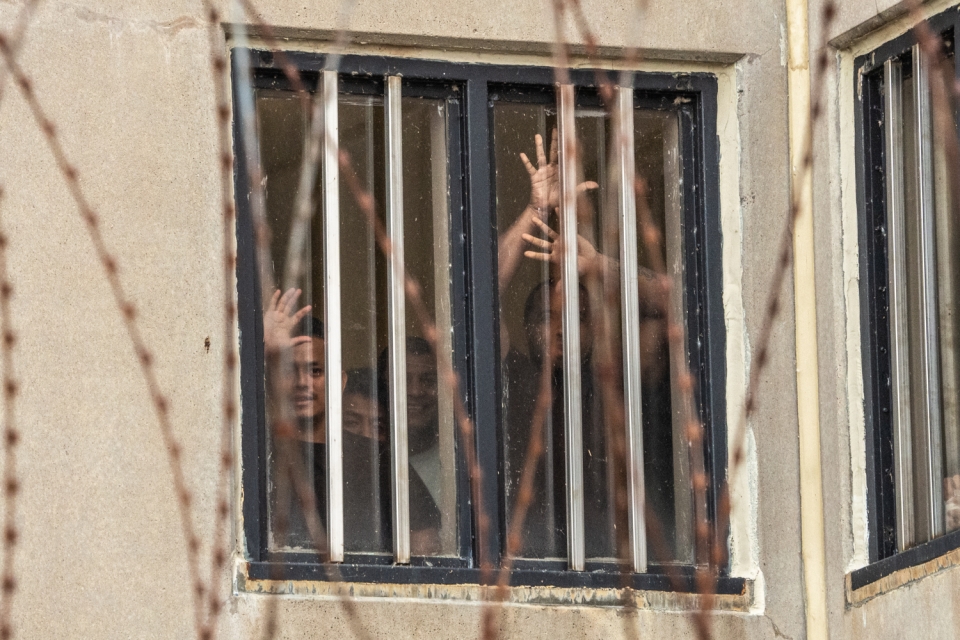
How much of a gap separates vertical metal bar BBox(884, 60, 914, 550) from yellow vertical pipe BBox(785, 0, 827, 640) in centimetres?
29

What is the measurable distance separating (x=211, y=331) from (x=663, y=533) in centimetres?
184

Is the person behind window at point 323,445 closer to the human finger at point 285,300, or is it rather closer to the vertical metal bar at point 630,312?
the human finger at point 285,300

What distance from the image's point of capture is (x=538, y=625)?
4.91m

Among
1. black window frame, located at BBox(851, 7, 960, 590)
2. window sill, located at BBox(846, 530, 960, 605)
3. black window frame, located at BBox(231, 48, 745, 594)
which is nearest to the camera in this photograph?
window sill, located at BBox(846, 530, 960, 605)

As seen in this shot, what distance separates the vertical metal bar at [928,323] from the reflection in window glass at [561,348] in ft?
2.90

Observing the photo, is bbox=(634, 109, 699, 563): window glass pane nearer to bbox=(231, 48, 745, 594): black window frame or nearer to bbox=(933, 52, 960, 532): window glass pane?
bbox=(231, 48, 745, 594): black window frame

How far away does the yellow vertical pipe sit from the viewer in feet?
17.0

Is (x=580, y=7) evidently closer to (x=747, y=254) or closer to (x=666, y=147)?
(x=666, y=147)

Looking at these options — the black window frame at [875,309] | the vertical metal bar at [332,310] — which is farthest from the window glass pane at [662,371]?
the vertical metal bar at [332,310]

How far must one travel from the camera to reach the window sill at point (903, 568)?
14.9 feet

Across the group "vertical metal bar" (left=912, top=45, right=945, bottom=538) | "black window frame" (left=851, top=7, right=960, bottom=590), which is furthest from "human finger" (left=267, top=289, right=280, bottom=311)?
"vertical metal bar" (left=912, top=45, right=945, bottom=538)

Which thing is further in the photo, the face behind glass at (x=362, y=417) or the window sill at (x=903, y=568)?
the face behind glass at (x=362, y=417)

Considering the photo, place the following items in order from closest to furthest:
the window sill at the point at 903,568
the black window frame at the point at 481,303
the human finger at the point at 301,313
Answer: the window sill at the point at 903,568, the black window frame at the point at 481,303, the human finger at the point at 301,313

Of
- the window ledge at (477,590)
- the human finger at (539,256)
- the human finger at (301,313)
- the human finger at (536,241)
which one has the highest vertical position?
the human finger at (536,241)
